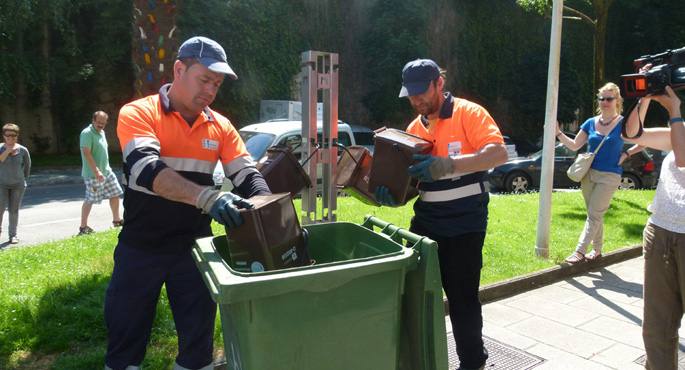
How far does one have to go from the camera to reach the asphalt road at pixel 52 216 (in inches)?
336

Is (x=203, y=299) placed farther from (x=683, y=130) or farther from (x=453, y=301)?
(x=683, y=130)

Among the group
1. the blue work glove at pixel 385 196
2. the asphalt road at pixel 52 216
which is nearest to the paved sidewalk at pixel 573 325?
the blue work glove at pixel 385 196

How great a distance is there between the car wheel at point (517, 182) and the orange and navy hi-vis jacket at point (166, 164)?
1181 centimetres

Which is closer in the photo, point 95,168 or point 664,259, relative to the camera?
point 664,259

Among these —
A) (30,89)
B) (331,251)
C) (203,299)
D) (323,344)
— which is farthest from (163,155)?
(30,89)

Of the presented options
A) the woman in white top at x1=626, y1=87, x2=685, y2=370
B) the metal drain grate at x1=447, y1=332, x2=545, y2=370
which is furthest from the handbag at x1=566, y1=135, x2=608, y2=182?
the woman in white top at x1=626, y1=87, x2=685, y2=370

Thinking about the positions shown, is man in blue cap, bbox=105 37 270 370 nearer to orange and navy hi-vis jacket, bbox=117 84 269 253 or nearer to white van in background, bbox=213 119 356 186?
orange and navy hi-vis jacket, bbox=117 84 269 253

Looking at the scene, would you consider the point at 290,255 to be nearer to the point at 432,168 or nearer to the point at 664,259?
the point at 432,168

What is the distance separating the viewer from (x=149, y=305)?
2.74 metres

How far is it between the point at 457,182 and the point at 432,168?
30cm

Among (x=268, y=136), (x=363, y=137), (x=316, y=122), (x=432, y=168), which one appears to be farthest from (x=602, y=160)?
(x=363, y=137)

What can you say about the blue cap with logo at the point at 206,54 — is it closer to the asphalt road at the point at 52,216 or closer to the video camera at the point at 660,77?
the video camera at the point at 660,77

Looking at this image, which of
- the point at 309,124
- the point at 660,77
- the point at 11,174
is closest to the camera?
the point at 660,77

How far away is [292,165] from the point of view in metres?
4.08
